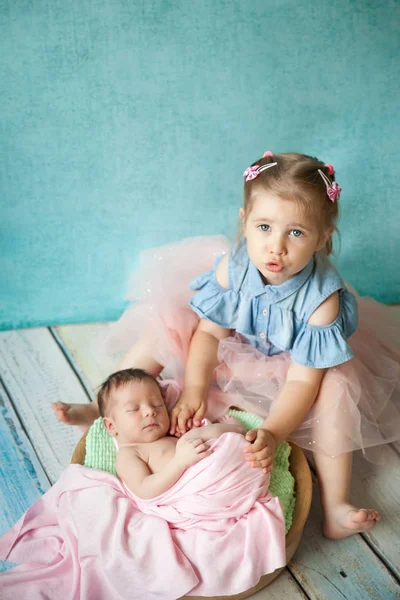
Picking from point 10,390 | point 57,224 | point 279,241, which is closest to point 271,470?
point 279,241

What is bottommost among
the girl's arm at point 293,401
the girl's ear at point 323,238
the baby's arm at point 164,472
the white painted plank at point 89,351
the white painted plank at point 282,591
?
the white painted plank at point 282,591

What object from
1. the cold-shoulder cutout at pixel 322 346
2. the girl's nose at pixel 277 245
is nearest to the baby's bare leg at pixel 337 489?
the cold-shoulder cutout at pixel 322 346


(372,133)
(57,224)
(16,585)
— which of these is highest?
(372,133)

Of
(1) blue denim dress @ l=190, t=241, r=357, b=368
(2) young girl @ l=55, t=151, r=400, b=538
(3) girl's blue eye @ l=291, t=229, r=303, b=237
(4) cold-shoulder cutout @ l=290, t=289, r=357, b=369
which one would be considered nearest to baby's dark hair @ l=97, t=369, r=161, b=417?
(2) young girl @ l=55, t=151, r=400, b=538

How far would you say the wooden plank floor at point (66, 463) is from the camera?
1101mm

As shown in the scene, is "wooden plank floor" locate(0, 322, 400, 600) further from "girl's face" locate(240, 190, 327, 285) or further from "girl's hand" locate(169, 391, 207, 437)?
"girl's face" locate(240, 190, 327, 285)

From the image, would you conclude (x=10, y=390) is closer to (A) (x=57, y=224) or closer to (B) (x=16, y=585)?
(A) (x=57, y=224)

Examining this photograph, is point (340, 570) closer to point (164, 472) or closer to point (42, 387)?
point (164, 472)

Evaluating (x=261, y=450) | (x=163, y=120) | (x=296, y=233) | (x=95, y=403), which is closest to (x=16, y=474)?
(x=95, y=403)

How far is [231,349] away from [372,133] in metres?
0.70

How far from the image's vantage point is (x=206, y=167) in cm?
162

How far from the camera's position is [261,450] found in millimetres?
1120

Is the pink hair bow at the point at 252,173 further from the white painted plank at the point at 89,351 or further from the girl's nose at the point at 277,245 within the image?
the white painted plank at the point at 89,351

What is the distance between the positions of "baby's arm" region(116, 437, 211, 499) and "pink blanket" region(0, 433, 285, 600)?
0.01 metres
